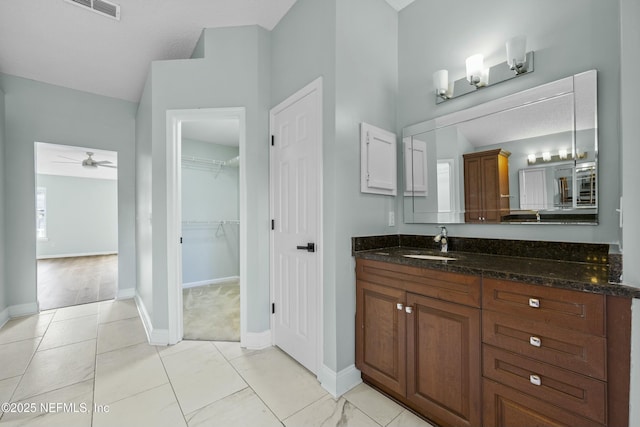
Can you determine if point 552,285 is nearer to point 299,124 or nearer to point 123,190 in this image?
point 299,124

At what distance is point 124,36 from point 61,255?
8.13 m

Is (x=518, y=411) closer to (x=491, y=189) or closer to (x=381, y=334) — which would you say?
(x=381, y=334)

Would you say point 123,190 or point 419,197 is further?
point 123,190

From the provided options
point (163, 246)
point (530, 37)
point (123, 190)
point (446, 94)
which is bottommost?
point (163, 246)

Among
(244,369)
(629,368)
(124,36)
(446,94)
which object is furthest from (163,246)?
(629,368)

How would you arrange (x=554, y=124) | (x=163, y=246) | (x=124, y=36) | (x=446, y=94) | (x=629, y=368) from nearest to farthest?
(x=629, y=368), (x=554, y=124), (x=446, y=94), (x=163, y=246), (x=124, y=36)

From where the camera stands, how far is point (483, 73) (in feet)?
5.69

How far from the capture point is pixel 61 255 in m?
7.65

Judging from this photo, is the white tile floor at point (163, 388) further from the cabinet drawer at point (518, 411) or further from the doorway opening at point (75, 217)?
the doorway opening at point (75, 217)

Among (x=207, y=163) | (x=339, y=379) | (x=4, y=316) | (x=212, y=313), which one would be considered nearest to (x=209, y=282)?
(x=212, y=313)

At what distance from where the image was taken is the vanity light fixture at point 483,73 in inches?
61.7

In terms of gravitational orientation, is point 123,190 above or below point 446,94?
below

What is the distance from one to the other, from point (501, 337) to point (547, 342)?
0.16m

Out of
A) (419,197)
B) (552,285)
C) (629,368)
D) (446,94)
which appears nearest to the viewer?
(629,368)
